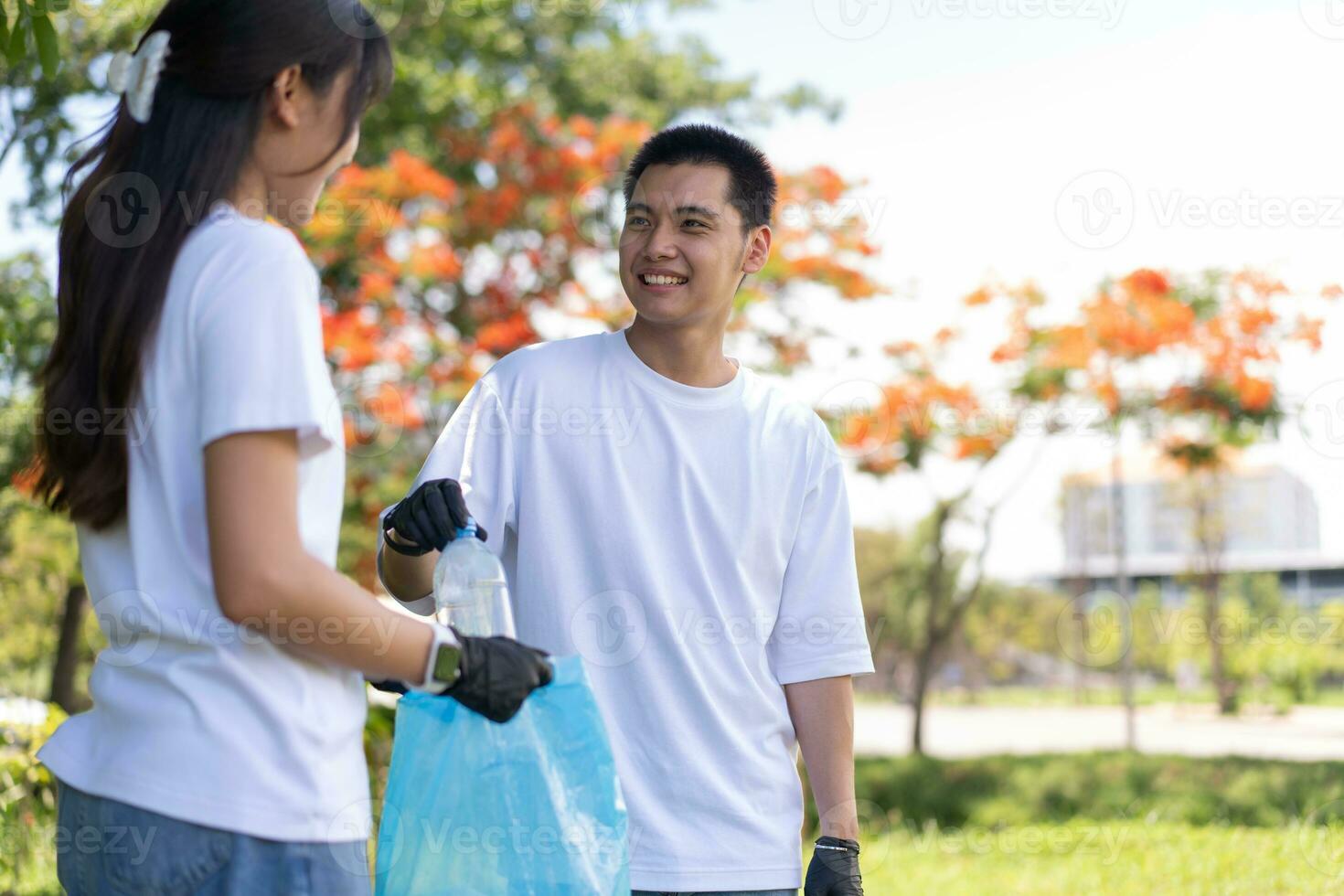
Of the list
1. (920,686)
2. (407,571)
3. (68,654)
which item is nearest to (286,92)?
(407,571)

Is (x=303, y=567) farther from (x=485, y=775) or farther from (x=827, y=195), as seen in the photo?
(x=827, y=195)

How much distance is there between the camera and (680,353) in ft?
7.63

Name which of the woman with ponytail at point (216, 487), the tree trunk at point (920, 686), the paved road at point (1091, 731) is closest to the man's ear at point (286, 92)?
the woman with ponytail at point (216, 487)

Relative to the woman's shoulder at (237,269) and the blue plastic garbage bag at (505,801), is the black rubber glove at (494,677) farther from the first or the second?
the woman's shoulder at (237,269)

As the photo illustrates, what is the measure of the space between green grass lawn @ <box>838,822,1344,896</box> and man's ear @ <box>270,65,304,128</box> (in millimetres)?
4871

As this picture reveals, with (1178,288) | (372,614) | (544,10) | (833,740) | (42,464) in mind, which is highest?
(544,10)

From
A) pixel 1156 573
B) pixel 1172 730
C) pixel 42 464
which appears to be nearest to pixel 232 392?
pixel 42 464

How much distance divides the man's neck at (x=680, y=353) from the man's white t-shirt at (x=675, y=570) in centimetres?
3

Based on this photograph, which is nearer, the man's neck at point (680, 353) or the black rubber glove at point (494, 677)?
the black rubber glove at point (494, 677)

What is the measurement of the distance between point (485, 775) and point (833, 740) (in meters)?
0.92

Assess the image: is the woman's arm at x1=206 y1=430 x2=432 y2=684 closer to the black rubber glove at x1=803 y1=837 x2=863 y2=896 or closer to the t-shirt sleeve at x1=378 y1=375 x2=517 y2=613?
the t-shirt sleeve at x1=378 y1=375 x2=517 y2=613

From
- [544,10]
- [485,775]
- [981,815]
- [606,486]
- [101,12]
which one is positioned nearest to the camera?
[485,775]

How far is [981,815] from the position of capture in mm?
8367

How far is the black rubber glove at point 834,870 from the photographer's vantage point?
7.20ft
